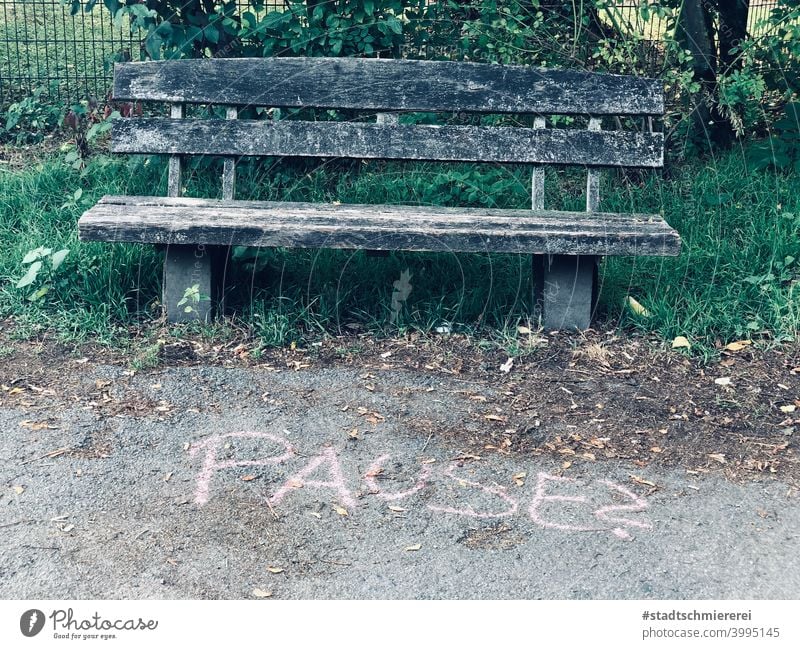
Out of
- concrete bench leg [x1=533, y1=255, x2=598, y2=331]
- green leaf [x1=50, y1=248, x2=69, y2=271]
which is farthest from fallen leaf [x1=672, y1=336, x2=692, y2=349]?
green leaf [x1=50, y1=248, x2=69, y2=271]

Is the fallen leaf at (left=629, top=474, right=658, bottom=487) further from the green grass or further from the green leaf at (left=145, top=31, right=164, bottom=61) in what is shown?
the green leaf at (left=145, top=31, right=164, bottom=61)

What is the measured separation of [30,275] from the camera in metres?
4.00

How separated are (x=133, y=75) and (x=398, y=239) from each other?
1.46 meters

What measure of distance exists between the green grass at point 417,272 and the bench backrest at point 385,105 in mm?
418

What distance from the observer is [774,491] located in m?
2.89

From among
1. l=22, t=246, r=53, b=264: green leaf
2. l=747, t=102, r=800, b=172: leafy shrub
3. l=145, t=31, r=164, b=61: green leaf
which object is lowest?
l=22, t=246, r=53, b=264: green leaf

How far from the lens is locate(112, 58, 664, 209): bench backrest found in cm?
420

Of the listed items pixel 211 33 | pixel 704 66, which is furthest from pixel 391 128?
pixel 704 66

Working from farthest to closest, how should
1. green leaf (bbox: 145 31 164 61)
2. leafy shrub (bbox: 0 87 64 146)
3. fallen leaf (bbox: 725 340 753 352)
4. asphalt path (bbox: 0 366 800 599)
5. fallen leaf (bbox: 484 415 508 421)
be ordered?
leafy shrub (bbox: 0 87 64 146) → green leaf (bbox: 145 31 164 61) → fallen leaf (bbox: 725 340 753 352) → fallen leaf (bbox: 484 415 508 421) → asphalt path (bbox: 0 366 800 599)

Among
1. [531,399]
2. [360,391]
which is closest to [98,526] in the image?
[360,391]

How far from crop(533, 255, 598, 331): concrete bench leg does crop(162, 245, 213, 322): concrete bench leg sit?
1332 mm

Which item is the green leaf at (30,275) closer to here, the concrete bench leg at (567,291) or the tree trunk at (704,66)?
the concrete bench leg at (567,291)

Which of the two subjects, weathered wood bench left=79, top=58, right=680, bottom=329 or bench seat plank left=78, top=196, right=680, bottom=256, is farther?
weathered wood bench left=79, top=58, right=680, bottom=329

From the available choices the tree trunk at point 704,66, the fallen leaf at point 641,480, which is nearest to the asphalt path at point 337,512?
the fallen leaf at point 641,480
